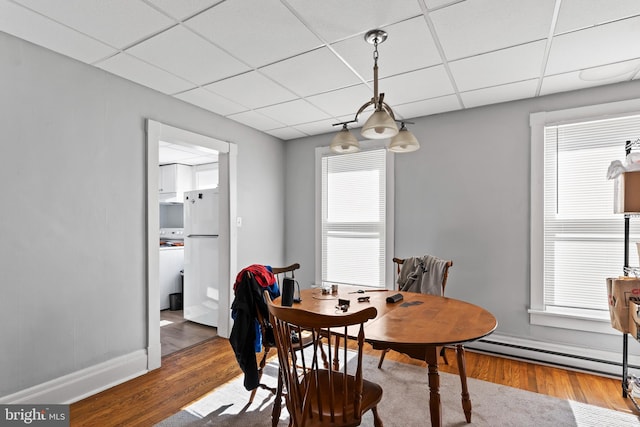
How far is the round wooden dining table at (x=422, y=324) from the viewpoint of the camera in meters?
1.56

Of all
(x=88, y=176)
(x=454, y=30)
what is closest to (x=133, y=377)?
(x=88, y=176)

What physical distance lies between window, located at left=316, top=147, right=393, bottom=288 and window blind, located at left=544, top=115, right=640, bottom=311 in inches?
60.5

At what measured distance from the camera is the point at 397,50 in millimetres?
2268

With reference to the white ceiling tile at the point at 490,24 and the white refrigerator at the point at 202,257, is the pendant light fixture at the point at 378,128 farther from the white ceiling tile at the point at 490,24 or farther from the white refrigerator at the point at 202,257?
the white refrigerator at the point at 202,257

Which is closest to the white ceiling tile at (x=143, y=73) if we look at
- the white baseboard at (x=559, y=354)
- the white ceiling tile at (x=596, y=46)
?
the white ceiling tile at (x=596, y=46)

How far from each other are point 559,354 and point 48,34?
4562mm

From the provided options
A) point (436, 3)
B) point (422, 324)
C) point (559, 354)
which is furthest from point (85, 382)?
point (559, 354)

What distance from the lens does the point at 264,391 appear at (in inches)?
100

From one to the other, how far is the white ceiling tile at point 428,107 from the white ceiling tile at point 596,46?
83 cm

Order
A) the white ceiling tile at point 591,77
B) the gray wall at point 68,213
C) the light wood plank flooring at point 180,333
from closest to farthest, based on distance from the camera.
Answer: the gray wall at point 68,213, the white ceiling tile at point 591,77, the light wood plank flooring at point 180,333

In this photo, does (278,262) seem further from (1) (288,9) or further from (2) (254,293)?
(1) (288,9)

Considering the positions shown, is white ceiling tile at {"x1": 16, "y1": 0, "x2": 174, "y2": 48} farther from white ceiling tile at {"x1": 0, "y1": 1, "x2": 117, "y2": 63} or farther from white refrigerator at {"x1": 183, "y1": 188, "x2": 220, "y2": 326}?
white refrigerator at {"x1": 183, "y1": 188, "x2": 220, "y2": 326}

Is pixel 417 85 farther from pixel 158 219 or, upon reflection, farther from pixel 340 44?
pixel 158 219

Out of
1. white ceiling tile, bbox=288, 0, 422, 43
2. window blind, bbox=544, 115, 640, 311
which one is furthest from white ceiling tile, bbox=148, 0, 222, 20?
window blind, bbox=544, 115, 640, 311
